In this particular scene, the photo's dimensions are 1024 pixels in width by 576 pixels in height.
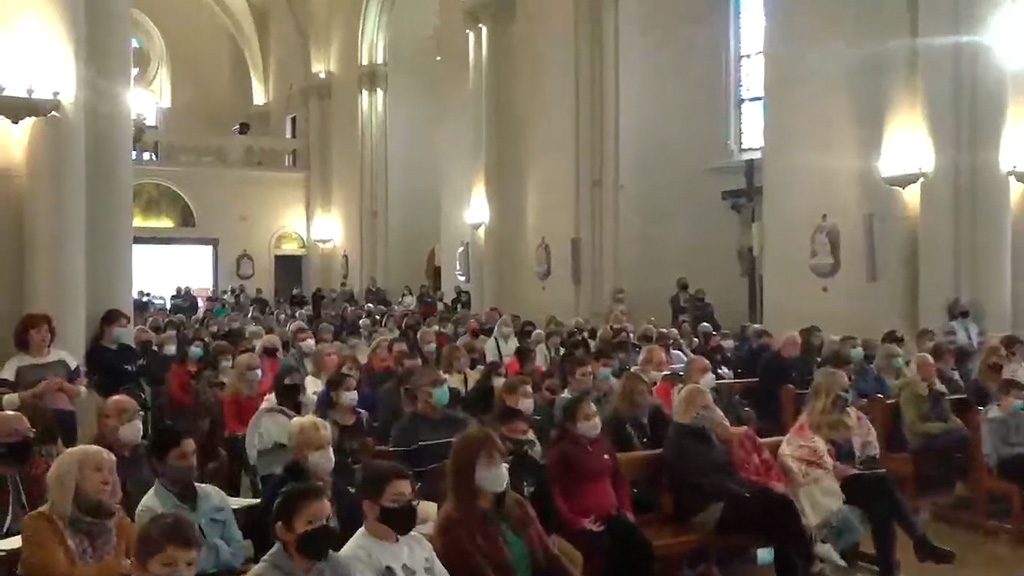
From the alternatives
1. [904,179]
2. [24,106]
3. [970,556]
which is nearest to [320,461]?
[970,556]

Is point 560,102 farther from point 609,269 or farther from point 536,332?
point 536,332

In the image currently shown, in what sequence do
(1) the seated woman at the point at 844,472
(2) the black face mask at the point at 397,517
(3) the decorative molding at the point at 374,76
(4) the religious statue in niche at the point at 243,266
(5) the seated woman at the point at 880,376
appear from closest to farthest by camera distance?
(2) the black face mask at the point at 397,517 → (1) the seated woman at the point at 844,472 → (5) the seated woman at the point at 880,376 → (3) the decorative molding at the point at 374,76 → (4) the religious statue in niche at the point at 243,266

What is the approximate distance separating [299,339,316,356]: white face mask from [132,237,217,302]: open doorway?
2002cm

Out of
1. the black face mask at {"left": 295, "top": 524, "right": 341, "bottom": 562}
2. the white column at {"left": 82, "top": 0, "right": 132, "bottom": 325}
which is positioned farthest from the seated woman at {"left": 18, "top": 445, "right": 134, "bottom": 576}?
the white column at {"left": 82, "top": 0, "right": 132, "bottom": 325}

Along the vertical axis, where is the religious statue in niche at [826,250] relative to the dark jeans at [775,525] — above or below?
above

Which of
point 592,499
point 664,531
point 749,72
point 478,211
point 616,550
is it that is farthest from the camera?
point 478,211

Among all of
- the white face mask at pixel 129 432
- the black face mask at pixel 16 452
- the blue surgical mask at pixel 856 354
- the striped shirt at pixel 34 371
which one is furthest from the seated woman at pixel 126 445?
the blue surgical mask at pixel 856 354

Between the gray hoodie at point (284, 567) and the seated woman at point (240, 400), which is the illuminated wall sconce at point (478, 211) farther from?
the gray hoodie at point (284, 567)

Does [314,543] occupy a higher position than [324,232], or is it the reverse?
[324,232]

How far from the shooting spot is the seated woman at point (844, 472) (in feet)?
23.0

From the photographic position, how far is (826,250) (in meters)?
14.5

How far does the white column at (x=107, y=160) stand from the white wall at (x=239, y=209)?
2064 centimetres

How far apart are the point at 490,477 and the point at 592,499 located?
1.30m

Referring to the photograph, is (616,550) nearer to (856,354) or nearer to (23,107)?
(856,354)
